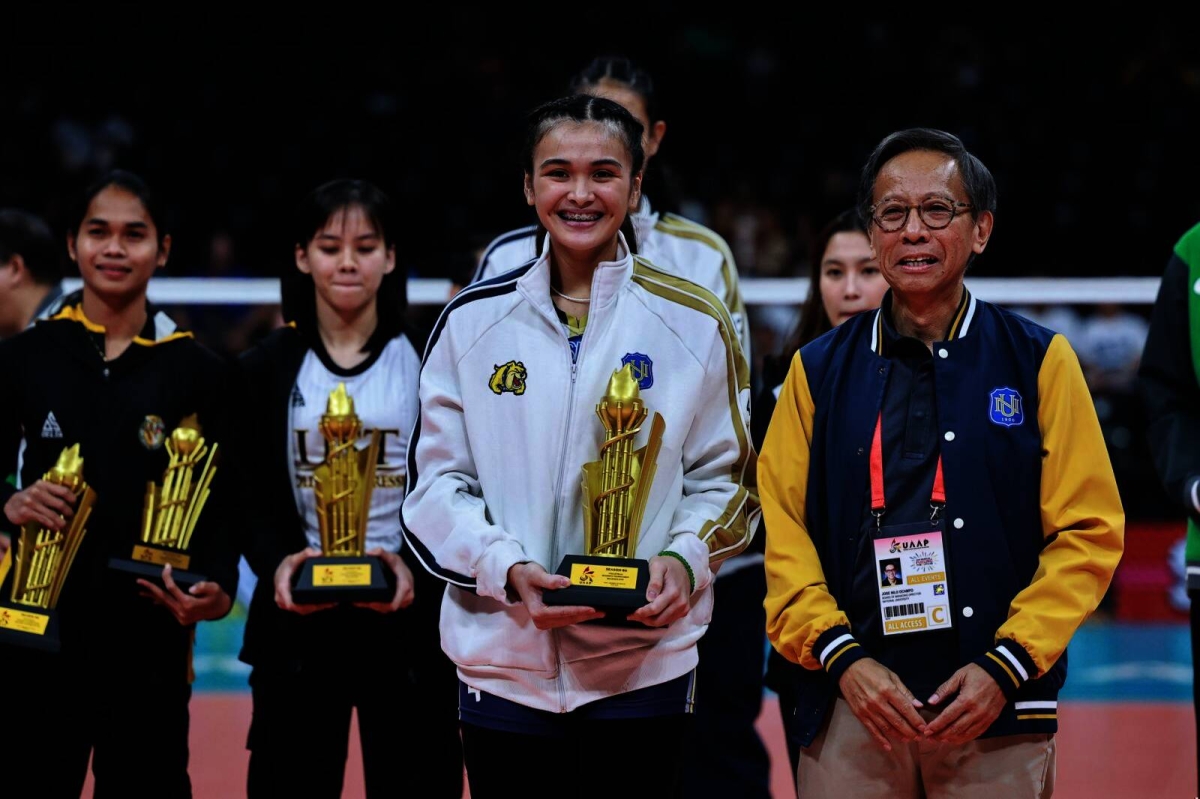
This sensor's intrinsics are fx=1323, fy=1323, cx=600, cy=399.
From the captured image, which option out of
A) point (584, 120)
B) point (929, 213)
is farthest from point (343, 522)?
point (929, 213)

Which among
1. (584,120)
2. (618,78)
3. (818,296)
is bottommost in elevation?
(818,296)

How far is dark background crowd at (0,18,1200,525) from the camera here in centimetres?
1155

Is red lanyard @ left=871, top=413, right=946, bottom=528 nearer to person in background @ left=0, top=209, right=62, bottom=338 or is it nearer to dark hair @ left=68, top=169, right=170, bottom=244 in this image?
dark hair @ left=68, top=169, right=170, bottom=244

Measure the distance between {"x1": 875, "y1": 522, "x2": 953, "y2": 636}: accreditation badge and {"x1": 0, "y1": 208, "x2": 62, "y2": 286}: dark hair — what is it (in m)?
3.61

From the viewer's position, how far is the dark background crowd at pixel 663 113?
11.6 meters

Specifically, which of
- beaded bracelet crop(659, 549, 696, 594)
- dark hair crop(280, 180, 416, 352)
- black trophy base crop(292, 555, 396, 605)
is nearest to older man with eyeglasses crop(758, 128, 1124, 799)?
beaded bracelet crop(659, 549, 696, 594)

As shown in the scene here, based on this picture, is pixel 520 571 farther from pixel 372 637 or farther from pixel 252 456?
pixel 252 456

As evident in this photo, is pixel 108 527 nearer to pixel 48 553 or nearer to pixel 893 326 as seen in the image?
pixel 48 553

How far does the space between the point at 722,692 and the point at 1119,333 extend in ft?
23.2

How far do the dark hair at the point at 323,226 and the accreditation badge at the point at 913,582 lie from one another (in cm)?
173

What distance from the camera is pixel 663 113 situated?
38.8 ft

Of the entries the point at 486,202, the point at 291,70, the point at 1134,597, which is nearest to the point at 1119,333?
the point at 1134,597

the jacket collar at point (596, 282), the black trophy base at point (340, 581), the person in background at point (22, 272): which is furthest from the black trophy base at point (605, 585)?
the person in background at point (22, 272)

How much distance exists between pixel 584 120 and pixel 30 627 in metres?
1.87
